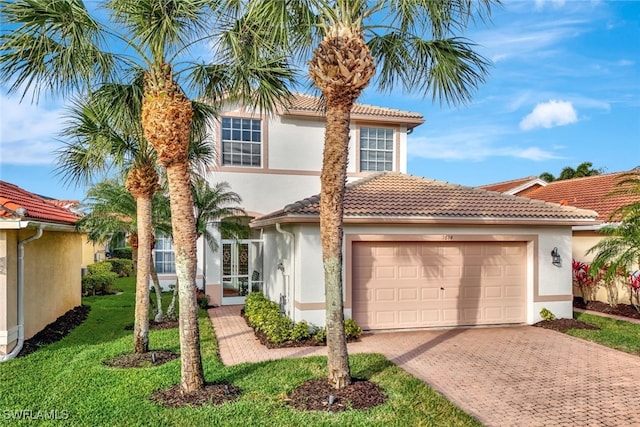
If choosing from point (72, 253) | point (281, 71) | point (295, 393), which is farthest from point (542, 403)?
point (72, 253)

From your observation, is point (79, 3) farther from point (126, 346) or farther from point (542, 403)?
point (542, 403)

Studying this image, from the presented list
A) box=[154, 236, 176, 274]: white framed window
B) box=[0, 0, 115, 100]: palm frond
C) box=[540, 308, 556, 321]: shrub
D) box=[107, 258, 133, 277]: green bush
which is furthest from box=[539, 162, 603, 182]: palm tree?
box=[0, 0, 115, 100]: palm frond

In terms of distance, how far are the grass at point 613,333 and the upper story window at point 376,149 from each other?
9.59m

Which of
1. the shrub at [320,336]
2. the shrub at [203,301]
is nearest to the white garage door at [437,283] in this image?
the shrub at [320,336]

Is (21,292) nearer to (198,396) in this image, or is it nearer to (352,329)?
(198,396)

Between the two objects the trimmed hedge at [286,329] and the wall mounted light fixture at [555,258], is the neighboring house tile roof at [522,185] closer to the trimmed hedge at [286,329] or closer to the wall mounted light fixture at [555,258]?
the wall mounted light fixture at [555,258]

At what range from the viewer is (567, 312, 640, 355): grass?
10320 millimetres

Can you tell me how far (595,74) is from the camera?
60.2 ft

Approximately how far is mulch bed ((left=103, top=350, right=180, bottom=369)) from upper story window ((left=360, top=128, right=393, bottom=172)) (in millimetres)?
12148

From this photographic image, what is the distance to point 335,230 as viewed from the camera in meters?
7.18

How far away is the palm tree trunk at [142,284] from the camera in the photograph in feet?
31.1

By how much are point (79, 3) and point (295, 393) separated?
7.26m

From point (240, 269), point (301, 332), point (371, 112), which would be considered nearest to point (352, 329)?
point (301, 332)

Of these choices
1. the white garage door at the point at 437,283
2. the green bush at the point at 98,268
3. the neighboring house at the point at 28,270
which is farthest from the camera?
the green bush at the point at 98,268
